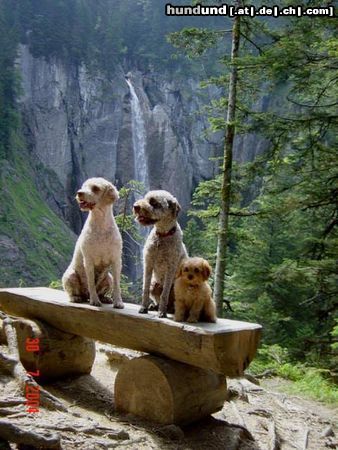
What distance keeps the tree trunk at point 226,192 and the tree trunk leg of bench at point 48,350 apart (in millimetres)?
3918

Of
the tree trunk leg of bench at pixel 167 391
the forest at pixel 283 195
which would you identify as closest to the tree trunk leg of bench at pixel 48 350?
the tree trunk leg of bench at pixel 167 391

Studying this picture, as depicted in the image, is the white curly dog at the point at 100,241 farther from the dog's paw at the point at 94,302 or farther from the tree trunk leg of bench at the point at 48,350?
the tree trunk leg of bench at the point at 48,350

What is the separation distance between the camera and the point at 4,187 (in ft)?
81.3

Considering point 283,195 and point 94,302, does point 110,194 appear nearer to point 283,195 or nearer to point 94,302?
point 94,302

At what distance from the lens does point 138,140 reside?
31.8 metres

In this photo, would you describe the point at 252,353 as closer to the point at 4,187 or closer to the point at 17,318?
the point at 17,318

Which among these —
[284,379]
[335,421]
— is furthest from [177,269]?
[284,379]

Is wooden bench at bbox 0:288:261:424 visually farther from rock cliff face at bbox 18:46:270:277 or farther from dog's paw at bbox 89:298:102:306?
rock cliff face at bbox 18:46:270:277

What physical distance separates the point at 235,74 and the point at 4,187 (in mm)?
18890

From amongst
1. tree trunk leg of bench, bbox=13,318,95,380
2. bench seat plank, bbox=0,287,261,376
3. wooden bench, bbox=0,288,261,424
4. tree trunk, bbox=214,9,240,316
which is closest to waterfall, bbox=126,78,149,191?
tree trunk, bbox=214,9,240,316

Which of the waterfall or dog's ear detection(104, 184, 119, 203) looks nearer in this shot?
dog's ear detection(104, 184, 119, 203)

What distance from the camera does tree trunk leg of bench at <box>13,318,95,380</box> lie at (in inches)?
181

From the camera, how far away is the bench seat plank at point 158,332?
→ 351 centimetres

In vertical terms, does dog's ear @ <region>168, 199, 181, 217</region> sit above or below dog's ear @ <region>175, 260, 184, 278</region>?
above
